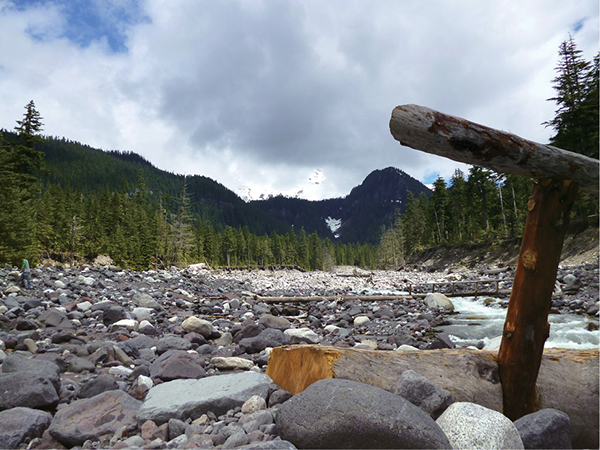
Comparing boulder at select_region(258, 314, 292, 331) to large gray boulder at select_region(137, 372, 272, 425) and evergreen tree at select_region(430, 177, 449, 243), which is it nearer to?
large gray boulder at select_region(137, 372, 272, 425)

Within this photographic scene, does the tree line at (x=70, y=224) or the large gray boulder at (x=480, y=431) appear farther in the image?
the tree line at (x=70, y=224)

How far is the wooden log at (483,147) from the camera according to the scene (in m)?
2.37

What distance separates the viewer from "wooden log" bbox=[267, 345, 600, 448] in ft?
9.52

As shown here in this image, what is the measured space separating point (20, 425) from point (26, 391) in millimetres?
548

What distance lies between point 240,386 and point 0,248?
21007mm

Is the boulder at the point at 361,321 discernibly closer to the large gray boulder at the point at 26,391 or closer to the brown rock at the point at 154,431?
the brown rock at the point at 154,431

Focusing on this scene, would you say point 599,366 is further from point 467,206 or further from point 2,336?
point 467,206

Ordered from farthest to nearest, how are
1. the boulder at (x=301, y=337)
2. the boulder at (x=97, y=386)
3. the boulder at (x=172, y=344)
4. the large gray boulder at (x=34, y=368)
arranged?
the boulder at (x=301, y=337), the boulder at (x=172, y=344), the boulder at (x=97, y=386), the large gray boulder at (x=34, y=368)

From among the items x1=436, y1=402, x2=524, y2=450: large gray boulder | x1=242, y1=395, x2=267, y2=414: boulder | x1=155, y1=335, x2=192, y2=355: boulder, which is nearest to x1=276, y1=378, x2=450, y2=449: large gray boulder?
x1=436, y1=402, x2=524, y2=450: large gray boulder

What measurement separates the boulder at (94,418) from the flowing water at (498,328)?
26.0 feet

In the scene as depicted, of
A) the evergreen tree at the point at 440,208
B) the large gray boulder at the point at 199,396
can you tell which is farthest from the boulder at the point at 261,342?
the evergreen tree at the point at 440,208

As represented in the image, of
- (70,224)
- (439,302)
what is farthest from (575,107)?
(70,224)

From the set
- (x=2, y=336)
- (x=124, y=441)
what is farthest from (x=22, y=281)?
(x=124, y=441)

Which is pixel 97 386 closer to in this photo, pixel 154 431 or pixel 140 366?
pixel 140 366
